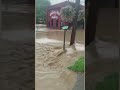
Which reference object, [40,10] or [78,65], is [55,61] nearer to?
[78,65]

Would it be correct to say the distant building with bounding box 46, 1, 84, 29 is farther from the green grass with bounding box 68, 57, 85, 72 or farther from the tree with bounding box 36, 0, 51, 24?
the green grass with bounding box 68, 57, 85, 72

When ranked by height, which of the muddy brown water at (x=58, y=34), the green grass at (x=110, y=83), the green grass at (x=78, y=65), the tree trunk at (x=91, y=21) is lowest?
the green grass at (x=110, y=83)

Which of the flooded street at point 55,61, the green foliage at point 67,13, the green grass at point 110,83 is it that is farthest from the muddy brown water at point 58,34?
the green grass at point 110,83

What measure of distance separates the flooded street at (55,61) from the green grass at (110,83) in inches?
8.0

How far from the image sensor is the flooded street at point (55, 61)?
344 centimetres

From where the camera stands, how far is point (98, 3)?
3430mm

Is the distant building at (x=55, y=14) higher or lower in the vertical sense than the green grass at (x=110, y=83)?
higher

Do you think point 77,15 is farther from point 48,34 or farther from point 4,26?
point 4,26

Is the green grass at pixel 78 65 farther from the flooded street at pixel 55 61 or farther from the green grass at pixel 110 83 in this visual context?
the green grass at pixel 110 83

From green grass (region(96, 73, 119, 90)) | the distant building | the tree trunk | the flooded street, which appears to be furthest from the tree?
green grass (region(96, 73, 119, 90))

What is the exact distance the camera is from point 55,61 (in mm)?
3455

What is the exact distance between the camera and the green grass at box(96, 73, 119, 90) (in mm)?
3488

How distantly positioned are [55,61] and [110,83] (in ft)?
2.05

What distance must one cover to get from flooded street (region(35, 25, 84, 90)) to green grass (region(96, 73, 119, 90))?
203 mm
